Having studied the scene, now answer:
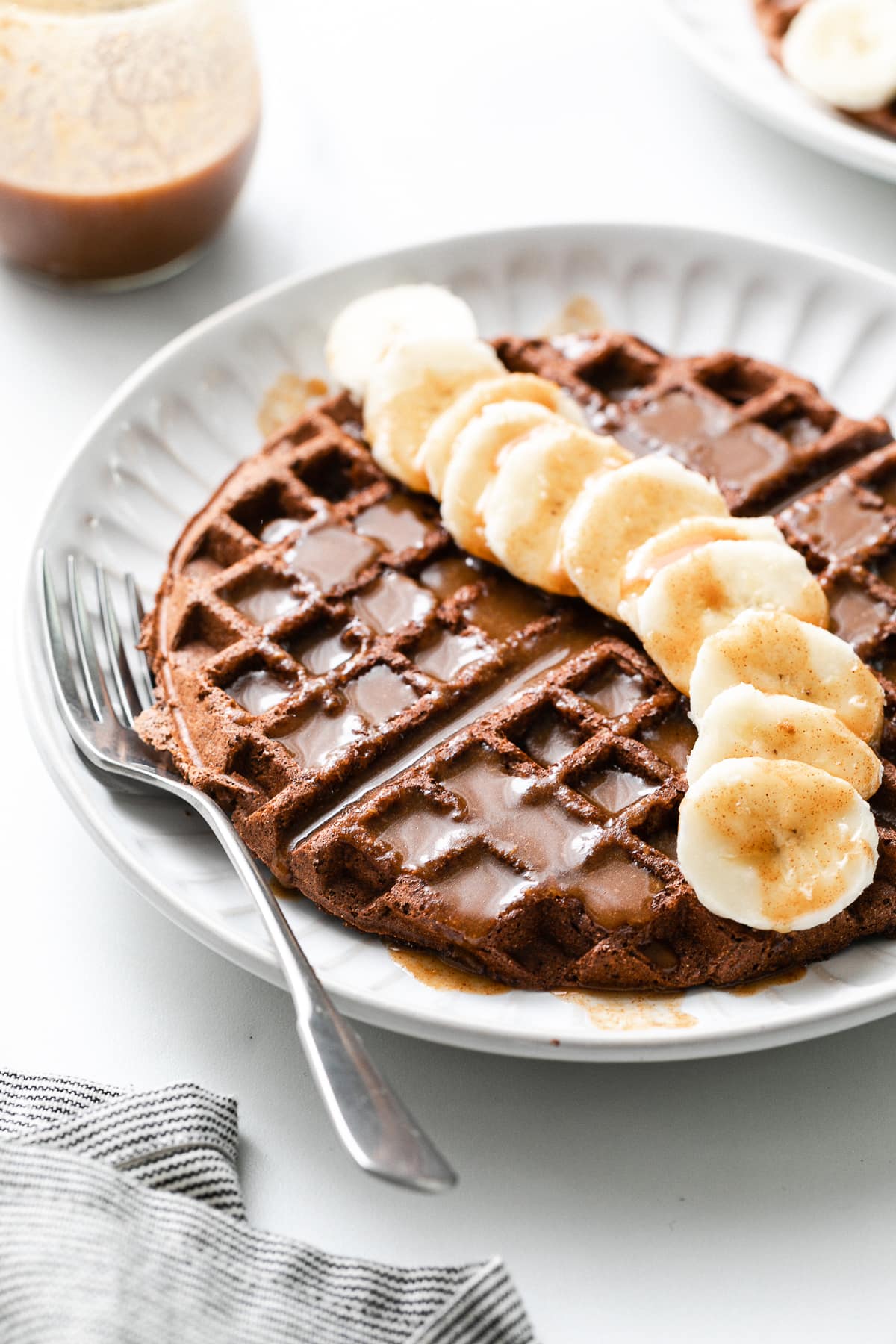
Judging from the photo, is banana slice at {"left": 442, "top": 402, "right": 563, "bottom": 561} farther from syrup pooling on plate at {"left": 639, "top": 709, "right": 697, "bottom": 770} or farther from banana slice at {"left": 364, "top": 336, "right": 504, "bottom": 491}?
syrup pooling on plate at {"left": 639, "top": 709, "right": 697, "bottom": 770}

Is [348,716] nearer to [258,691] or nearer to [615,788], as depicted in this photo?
[258,691]

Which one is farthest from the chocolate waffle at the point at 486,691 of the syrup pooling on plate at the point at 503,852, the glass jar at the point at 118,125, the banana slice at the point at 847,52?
the banana slice at the point at 847,52

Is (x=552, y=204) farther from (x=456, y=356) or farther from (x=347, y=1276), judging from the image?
(x=347, y=1276)

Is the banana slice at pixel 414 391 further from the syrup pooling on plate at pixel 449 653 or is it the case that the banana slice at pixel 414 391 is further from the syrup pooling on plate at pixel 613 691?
the syrup pooling on plate at pixel 613 691

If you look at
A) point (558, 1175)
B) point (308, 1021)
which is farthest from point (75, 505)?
point (558, 1175)

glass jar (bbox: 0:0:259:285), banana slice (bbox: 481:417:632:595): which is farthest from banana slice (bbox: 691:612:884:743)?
glass jar (bbox: 0:0:259:285)

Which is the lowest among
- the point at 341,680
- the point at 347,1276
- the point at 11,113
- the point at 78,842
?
the point at 78,842

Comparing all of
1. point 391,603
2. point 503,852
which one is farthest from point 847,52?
point 503,852
